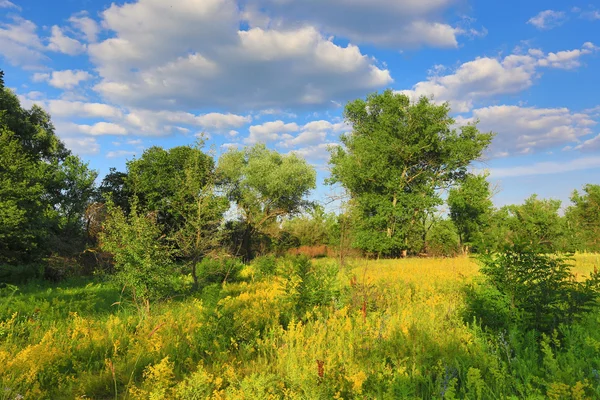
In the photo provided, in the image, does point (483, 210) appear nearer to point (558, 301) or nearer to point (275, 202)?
point (275, 202)

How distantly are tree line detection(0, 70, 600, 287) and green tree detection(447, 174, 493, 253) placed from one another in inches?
5.0

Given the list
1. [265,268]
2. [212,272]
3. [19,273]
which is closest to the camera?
[212,272]

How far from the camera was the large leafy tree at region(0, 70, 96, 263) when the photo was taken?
14523 mm

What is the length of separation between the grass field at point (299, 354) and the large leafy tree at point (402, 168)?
2245cm

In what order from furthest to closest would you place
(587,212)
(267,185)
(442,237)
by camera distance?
(587,212)
(267,185)
(442,237)

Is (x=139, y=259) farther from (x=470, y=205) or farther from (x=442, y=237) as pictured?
(x=470, y=205)

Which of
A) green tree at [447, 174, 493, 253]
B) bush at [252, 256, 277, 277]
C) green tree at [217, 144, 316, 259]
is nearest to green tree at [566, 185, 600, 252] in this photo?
green tree at [447, 174, 493, 253]

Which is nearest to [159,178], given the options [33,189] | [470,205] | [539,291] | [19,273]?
[33,189]

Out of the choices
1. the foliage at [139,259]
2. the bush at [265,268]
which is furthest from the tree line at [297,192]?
the foliage at [139,259]

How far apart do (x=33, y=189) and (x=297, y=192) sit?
899 inches

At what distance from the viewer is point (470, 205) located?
104 ft

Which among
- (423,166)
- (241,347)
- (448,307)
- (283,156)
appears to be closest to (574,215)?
(423,166)

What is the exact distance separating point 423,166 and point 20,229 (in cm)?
3087

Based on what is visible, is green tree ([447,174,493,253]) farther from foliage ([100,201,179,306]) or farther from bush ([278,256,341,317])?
foliage ([100,201,179,306])
